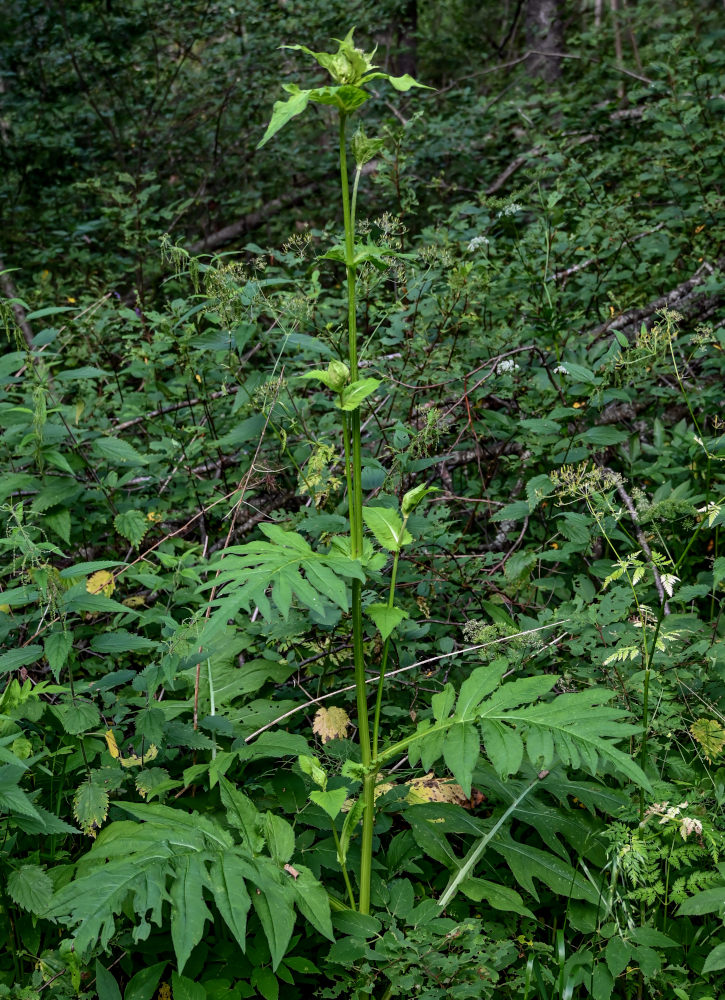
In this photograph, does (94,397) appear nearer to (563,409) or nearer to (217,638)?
(217,638)

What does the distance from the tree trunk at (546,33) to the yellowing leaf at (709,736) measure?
9613 mm

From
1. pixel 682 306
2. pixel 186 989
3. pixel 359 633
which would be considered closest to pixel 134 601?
pixel 359 633

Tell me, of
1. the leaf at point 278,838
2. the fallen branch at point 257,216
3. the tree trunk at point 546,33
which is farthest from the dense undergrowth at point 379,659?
the tree trunk at point 546,33

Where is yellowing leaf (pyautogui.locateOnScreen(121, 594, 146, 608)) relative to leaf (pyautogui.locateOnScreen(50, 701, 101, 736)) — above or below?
below

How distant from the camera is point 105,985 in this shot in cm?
190

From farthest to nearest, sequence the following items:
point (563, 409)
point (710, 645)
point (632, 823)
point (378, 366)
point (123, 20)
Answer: point (123, 20) → point (378, 366) → point (563, 409) → point (710, 645) → point (632, 823)

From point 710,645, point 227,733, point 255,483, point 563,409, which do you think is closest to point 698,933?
point 710,645

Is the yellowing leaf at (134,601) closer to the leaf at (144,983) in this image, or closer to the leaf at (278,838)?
the leaf at (278,838)

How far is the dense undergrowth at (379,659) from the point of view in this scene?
6.19 ft

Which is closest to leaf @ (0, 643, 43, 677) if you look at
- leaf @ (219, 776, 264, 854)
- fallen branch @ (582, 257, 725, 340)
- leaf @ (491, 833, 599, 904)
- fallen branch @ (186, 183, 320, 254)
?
leaf @ (219, 776, 264, 854)

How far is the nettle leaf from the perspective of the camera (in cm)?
163

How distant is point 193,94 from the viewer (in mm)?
9289

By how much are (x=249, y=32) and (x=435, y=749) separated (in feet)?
31.5

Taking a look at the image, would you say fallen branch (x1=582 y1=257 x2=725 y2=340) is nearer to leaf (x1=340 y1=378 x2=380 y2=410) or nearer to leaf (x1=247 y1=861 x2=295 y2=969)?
leaf (x1=340 y1=378 x2=380 y2=410)
